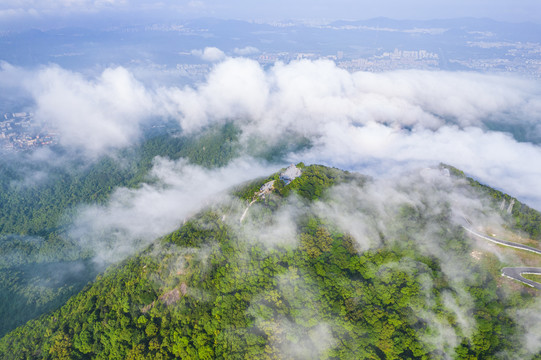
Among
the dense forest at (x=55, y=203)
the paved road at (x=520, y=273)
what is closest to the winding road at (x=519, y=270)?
the paved road at (x=520, y=273)

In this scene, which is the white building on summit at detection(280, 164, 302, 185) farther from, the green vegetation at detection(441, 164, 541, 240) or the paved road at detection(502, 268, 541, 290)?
the paved road at detection(502, 268, 541, 290)

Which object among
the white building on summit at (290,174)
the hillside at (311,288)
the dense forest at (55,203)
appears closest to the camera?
the hillside at (311,288)

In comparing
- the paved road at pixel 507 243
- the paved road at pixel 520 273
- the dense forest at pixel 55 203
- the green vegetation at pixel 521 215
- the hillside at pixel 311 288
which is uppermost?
the green vegetation at pixel 521 215

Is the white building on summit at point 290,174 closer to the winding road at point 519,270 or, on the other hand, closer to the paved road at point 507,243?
the paved road at point 507,243

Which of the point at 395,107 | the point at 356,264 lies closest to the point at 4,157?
the point at 356,264

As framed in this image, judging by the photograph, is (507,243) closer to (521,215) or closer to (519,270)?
(519,270)

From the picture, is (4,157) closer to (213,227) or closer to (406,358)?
(213,227)

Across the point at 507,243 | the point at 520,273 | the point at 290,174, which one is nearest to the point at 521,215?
the point at 507,243

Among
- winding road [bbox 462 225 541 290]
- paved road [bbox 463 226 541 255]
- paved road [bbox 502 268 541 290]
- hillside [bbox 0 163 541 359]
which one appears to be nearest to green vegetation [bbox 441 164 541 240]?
hillside [bbox 0 163 541 359]
